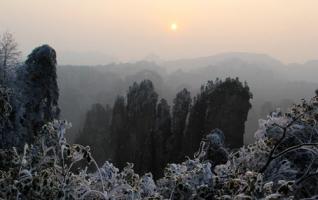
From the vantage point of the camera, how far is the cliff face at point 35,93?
2302cm

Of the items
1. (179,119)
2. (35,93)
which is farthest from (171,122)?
(35,93)

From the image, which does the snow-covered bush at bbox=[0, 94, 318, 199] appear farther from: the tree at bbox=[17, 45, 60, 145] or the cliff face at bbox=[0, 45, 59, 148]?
the tree at bbox=[17, 45, 60, 145]

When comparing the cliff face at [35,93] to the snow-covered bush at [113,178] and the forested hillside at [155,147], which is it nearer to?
the forested hillside at [155,147]

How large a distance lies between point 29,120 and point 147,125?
30.4m

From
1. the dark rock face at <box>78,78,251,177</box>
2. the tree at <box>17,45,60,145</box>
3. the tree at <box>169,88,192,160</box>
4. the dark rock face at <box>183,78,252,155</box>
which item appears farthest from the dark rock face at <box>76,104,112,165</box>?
the tree at <box>17,45,60,145</box>

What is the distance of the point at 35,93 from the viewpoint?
25.3 m

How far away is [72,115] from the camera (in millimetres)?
127125

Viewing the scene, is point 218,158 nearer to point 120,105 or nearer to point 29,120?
point 29,120

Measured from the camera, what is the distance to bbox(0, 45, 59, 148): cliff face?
23.0 meters

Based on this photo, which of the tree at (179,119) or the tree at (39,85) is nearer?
the tree at (39,85)

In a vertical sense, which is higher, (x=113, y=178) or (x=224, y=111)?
(x=113, y=178)

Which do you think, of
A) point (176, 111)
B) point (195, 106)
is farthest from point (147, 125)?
point (195, 106)

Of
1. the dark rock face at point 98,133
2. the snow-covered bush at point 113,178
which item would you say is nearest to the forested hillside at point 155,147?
the snow-covered bush at point 113,178

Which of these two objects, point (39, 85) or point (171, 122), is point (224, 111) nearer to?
point (171, 122)
